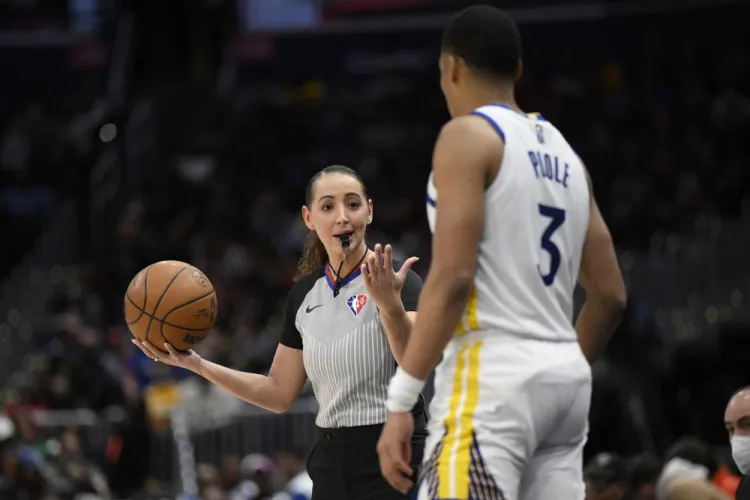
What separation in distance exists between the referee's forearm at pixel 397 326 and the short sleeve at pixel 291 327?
0.72 m

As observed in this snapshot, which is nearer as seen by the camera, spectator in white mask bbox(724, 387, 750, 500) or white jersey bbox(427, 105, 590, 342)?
white jersey bbox(427, 105, 590, 342)

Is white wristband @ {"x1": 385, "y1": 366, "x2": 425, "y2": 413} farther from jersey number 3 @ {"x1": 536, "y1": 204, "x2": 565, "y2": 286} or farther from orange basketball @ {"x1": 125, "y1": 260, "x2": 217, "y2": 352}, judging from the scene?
orange basketball @ {"x1": 125, "y1": 260, "x2": 217, "y2": 352}

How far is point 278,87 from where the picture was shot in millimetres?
23125

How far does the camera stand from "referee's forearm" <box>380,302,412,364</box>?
4.19 m

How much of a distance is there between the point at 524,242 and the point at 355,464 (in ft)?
4.25

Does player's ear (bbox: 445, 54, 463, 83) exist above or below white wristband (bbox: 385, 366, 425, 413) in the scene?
above

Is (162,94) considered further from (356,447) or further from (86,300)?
(356,447)

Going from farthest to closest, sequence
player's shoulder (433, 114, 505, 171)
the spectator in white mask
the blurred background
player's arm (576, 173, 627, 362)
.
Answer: the blurred background, the spectator in white mask, player's arm (576, 173, 627, 362), player's shoulder (433, 114, 505, 171)

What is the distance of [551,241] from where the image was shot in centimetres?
378

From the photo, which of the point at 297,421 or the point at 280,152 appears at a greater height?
the point at 280,152

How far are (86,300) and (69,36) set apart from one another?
8.53m

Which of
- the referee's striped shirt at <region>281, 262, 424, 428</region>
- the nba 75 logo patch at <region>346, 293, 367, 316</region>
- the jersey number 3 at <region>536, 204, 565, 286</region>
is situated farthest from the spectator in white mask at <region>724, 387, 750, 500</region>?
the jersey number 3 at <region>536, 204, 565, 286</region>

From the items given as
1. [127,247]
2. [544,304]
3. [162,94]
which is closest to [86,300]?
[127,247]

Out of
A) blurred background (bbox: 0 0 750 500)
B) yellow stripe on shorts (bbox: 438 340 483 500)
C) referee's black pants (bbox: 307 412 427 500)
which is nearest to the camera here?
yellow stripe on shorts (bbox: 438 340 483 500)
